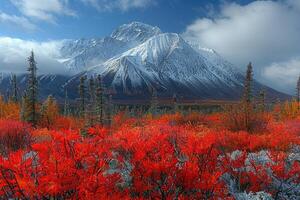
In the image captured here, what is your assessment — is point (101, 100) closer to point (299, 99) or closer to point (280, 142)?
point (280, 142)

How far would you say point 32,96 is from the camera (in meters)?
48.4

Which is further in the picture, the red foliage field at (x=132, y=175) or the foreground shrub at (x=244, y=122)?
the foreground shrub at (x=244, y=122)

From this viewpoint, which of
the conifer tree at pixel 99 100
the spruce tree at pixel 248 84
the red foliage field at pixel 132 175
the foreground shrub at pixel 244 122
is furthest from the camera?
the spruce tree at pixel 248 84

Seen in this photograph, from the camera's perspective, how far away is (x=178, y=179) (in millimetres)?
10852

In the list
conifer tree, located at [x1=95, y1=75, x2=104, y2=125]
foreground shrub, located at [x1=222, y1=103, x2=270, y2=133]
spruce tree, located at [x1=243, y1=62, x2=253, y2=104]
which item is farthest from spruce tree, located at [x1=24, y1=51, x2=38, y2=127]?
spruce tree, located at [x1=243, y1=62, x2=253, y2=104]

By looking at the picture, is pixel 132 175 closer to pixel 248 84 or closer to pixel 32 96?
pixel 32 96

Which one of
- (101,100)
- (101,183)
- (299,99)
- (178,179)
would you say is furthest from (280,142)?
(299,99)

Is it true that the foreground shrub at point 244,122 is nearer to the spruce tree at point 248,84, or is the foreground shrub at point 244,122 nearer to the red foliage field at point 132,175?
the red foliage field at point 132,175

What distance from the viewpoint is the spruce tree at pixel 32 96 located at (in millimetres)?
47750

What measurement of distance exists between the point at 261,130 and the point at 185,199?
21.1m

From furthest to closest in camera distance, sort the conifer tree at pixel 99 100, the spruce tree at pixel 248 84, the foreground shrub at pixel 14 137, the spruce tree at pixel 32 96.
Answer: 1. the spruce tree at pixel 248 84
2. the conifer tree at pixel 99 100
3. the spruce tree at pixel 32 96
4. the foreground shrub at pixel 14 137

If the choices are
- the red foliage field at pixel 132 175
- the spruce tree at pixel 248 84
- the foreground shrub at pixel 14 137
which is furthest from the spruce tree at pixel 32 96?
the red foliage field at pixel 132 175

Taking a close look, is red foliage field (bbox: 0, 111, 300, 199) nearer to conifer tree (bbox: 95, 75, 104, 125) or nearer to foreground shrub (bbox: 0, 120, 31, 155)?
foreground shrub (bbox: 0, 120, 31, 155)

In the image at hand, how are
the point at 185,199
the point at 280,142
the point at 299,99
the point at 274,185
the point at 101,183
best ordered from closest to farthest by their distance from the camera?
the point at 101,183 → the point at 185,199 → the point at 274,185 → the point at 280,142 → the point at 299,99
